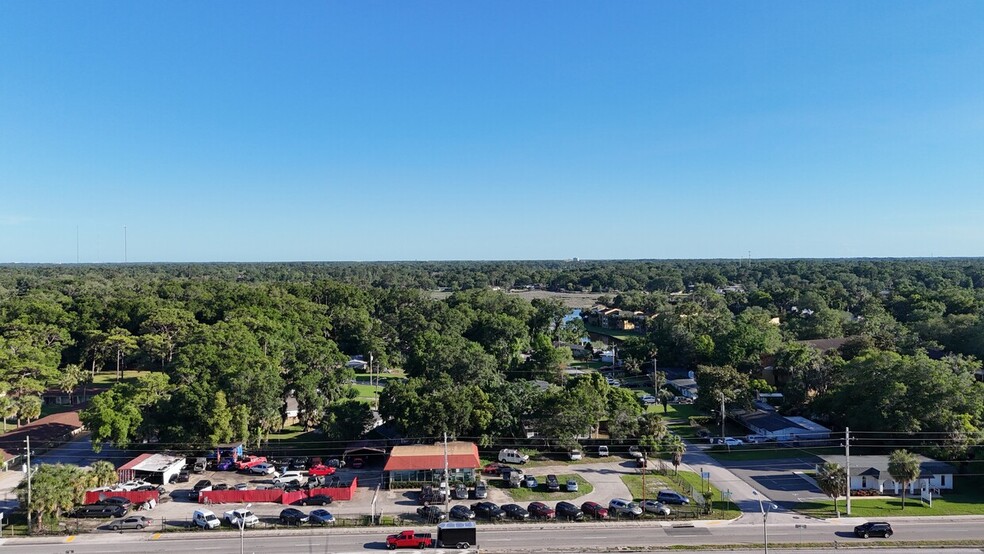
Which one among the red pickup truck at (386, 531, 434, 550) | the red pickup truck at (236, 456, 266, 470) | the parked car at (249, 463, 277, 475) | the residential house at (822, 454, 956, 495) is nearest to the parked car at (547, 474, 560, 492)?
the red pickup truck at (386, 531, 434, 550)

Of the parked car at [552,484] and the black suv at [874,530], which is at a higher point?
the black suv at [874,530]

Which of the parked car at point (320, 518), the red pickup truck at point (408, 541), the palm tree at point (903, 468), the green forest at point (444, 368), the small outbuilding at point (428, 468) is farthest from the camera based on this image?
the green forest at point (444, 368)

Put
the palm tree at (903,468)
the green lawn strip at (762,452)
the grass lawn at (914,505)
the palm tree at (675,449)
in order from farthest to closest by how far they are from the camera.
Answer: the green lawn strip at (762,452)
the palm tree at (675,449)
the palm tree at (903,468)
the grass lawn at (914,505)

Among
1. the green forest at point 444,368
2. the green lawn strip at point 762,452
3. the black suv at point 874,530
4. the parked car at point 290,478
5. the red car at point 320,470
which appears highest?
the green forest at point 444,368

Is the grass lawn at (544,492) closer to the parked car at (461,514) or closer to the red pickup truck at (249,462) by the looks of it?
the parked car at (461,514)

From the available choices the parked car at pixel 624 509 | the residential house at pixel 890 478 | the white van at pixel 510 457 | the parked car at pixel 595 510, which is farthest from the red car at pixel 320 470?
the residential house at pixel 890 478

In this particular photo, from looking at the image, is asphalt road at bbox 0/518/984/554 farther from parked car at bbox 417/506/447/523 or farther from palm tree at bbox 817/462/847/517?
parked car at bbox 417/506/447/523

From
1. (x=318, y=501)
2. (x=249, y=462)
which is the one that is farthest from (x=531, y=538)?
(x=249, y=462)
